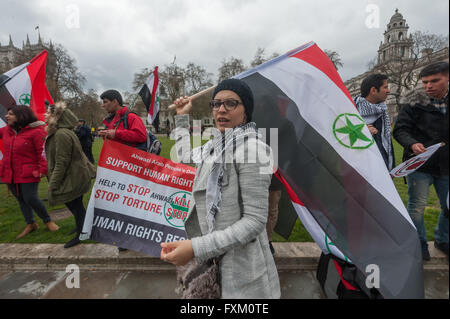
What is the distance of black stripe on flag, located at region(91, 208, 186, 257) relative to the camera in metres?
2.70

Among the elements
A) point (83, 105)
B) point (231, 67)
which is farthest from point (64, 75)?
point (231, 67)

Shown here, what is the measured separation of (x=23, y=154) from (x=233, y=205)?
381 cm

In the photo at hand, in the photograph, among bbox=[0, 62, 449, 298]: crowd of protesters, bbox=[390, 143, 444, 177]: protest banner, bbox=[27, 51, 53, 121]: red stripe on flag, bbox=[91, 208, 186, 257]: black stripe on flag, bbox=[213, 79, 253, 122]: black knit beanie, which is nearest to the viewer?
bbox=[0, 62, 449, 298]: crowd of protesters

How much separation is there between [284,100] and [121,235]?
2451mm

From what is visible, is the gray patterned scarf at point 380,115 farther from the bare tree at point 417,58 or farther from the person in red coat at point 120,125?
the person in red coat at point 120,125

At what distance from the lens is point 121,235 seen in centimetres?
272

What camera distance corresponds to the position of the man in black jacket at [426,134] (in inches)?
34.6

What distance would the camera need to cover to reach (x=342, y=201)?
5.30ft

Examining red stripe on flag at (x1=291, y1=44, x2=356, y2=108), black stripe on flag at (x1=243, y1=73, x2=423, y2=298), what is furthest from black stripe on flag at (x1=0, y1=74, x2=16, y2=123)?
red stripe on flag at (x1=291, y1=44, x2=356, y2=108)

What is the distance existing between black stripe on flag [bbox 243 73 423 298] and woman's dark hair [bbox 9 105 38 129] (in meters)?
3.49

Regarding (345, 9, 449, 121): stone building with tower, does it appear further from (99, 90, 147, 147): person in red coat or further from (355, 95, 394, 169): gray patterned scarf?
(99, 90, 147, 147): person in red coat
